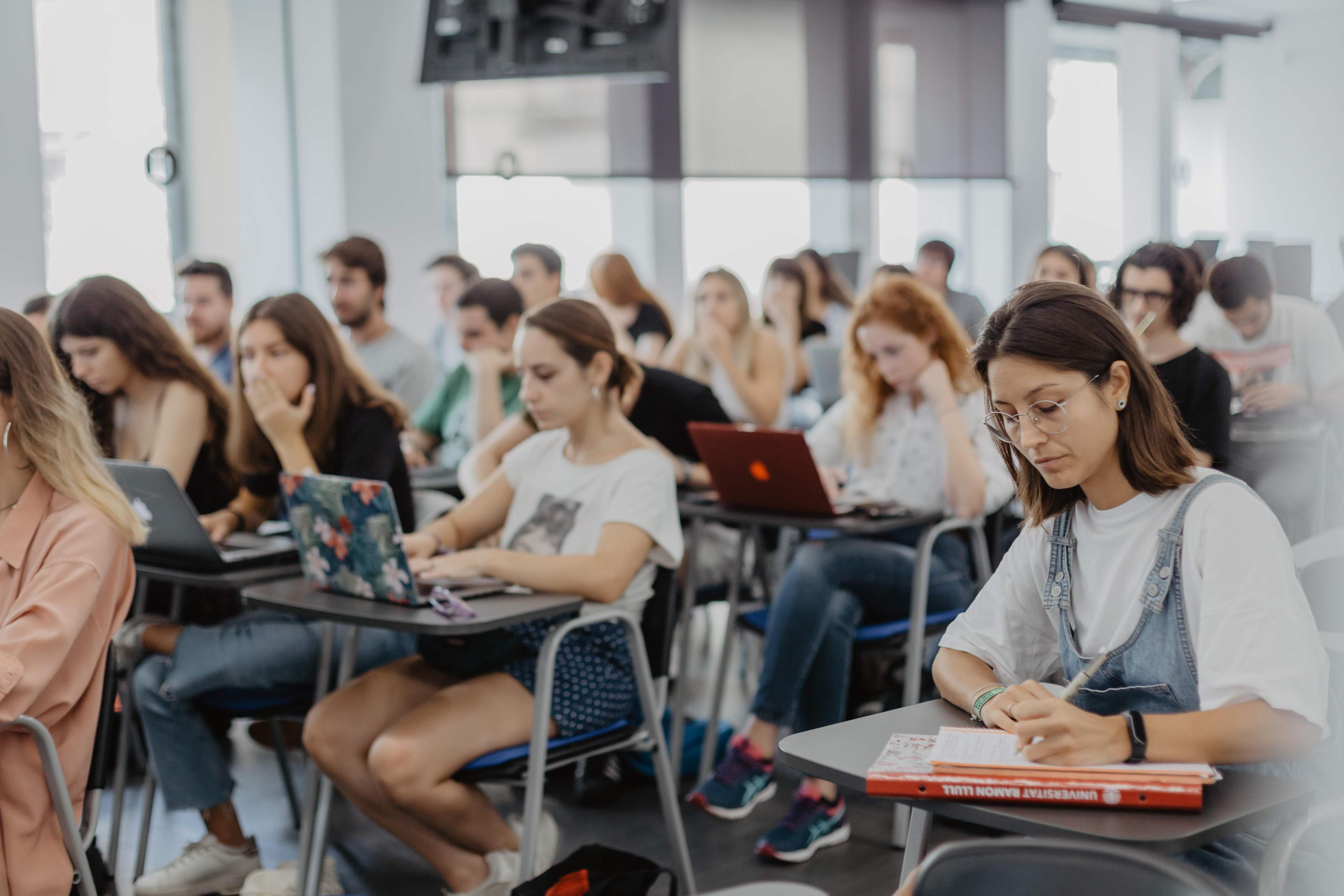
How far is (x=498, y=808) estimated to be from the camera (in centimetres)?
316

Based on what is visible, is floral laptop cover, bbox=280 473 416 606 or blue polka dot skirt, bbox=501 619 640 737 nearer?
floral laptop cover, bbox=280 473 416 606

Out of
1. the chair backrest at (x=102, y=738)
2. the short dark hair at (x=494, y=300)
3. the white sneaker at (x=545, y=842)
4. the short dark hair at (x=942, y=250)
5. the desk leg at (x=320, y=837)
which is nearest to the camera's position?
the chair backrest at (x=102, y=738)

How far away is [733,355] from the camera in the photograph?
4.80 meters

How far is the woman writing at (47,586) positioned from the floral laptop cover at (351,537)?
33 cm

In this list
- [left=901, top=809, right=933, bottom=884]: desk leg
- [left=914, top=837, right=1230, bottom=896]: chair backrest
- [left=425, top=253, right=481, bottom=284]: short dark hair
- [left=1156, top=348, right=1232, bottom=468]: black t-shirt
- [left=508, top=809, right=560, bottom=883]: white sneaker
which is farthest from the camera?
[left=425, top=253, right=481, bottom=284]: short dark hair

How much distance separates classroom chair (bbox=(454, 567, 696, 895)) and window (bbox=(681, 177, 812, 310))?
513 centimetres

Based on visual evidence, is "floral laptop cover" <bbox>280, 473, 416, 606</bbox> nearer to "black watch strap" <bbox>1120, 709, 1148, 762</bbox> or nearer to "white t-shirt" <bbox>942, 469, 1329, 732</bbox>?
"white t-shirt" <bbox>942, 469, 1329, 732</bbox>

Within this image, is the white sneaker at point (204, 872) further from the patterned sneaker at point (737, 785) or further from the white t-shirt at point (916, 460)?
the white t-shirt at point (916, 460)

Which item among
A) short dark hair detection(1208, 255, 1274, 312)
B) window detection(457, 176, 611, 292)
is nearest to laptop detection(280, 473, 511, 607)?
short dark hair detection(1208, 255, 1274, 312)

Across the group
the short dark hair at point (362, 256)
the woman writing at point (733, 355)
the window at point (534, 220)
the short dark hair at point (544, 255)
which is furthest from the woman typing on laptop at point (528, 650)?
the window at point (534, 220)

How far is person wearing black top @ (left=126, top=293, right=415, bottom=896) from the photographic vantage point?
8.54 ft

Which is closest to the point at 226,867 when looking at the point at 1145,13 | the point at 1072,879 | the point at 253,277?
the point at 1072,879

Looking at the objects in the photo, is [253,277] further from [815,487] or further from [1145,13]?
[1145,13]

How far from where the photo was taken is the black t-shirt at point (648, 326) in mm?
5223
